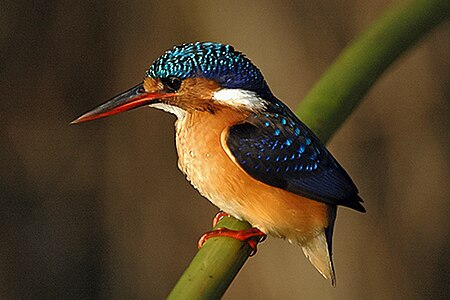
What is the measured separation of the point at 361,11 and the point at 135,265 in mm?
1034

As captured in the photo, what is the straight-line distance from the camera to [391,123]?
2.37m

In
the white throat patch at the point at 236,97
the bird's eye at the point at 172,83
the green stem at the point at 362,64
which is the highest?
the green stem at the point at 362,64

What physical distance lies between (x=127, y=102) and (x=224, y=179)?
0.20 meters

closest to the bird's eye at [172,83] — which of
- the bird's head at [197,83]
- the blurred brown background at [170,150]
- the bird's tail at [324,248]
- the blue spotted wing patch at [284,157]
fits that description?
the bird's head at [197,83]

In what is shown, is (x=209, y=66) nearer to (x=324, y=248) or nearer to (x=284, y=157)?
(x=284, y=157)

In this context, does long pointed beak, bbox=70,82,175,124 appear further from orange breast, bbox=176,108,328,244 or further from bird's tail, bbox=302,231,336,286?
bird's tail, bbox=302,231,336,286

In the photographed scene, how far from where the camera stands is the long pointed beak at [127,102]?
122 centimetres

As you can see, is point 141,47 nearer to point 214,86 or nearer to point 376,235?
point 376,235

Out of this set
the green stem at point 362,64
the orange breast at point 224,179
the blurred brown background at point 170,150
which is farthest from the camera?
the blurred brown background at point 170,150

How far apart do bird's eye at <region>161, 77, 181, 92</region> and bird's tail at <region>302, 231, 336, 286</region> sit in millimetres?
356

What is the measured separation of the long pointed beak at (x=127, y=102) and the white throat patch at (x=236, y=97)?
0.30ft

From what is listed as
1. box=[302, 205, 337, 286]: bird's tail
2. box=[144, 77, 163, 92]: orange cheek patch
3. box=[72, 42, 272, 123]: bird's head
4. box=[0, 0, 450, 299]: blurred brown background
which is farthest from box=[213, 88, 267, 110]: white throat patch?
box=[0, 0, 450, 299]: blurred brown background

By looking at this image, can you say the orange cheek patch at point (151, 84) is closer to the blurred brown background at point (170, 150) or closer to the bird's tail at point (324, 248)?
the bird's tail at point (324, 248)

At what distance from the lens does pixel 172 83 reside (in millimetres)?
1296
